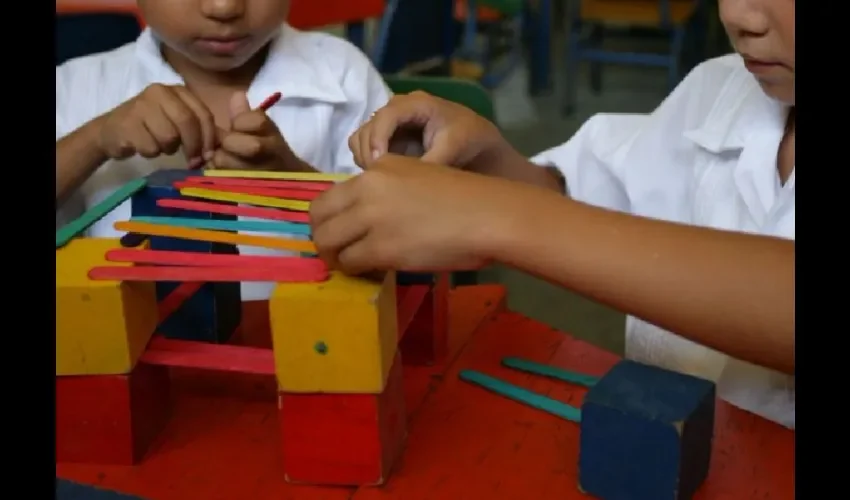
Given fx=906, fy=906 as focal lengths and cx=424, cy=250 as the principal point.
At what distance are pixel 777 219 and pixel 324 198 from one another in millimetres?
400

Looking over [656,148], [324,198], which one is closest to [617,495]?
[324,198]

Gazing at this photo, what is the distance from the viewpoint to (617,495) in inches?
22.0

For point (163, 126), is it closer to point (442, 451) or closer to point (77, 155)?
point (77, 155)

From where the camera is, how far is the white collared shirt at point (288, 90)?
1025 mm

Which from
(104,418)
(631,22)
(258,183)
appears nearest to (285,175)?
(258,183)

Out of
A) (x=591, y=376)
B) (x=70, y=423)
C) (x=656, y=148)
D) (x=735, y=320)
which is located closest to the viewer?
(x=735, y=320)

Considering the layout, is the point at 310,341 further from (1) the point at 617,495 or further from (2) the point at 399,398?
(1) the point at 617,495

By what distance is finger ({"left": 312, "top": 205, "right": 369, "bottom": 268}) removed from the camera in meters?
0.55

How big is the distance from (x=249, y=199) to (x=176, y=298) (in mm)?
103

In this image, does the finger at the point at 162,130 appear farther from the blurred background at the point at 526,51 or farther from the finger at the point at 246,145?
the blurred background at the point at 526,51

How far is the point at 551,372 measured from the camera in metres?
0.70

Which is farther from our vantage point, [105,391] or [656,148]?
[656,148]

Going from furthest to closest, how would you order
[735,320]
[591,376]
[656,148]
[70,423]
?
[656,148], [591,376], [70,423], [735,320]

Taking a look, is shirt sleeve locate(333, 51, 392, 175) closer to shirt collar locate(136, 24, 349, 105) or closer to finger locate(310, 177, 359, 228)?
shirt collar locate(136, 24, 349, 105)
